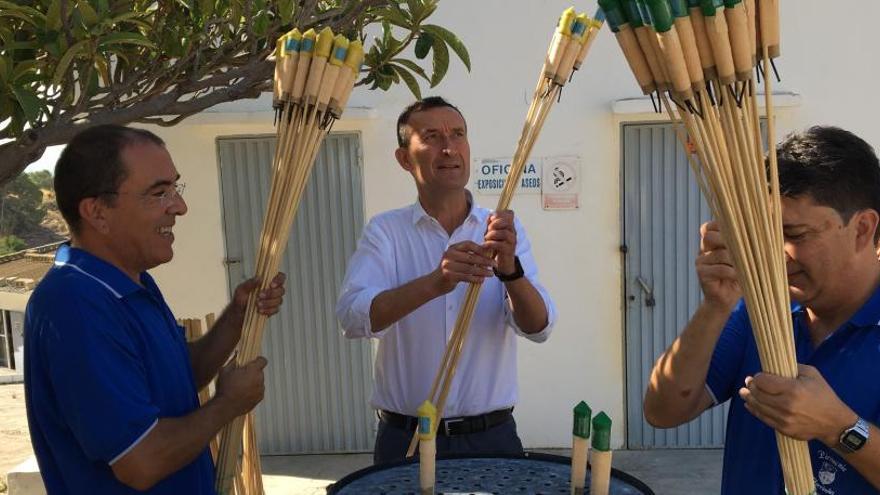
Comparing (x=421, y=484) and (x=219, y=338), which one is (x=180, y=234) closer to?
(x=219, y=338)

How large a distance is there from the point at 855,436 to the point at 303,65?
1221 millimetres

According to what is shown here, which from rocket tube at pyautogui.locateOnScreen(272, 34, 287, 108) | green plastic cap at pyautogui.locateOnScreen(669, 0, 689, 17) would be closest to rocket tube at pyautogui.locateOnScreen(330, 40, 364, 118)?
rocket tube at pyautogui.locateOnScreen(272, 34, 287, 108)

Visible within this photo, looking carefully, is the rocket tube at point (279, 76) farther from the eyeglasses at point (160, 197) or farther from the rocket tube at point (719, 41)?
the rocket tube at point (719, 41)

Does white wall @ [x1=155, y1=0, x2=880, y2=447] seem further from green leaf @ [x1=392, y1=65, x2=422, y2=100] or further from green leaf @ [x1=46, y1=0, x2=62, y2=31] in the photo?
green leaf @ [x1=46, y1=0, x2=62, y2=31]

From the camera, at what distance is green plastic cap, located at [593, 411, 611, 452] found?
121cm

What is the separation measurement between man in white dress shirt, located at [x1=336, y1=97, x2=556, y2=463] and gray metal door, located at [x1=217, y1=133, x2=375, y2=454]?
7.10ft

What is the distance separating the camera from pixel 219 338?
73.2 inches

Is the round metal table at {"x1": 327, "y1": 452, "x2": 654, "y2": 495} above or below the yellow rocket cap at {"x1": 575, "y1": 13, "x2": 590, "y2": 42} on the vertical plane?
below

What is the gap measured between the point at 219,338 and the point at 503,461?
77cm

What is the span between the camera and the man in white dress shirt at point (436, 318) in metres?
2.10

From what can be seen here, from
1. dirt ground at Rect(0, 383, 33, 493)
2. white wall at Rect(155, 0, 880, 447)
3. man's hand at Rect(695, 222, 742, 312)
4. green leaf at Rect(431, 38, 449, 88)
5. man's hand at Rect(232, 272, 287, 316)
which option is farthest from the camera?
dirt ground at Rect(0, 383, 33, 493)

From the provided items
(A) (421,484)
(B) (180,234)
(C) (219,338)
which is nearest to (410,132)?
(C) (219,338)

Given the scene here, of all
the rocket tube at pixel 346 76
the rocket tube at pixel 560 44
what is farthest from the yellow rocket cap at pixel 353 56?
the rocket tube at pixel 560 44

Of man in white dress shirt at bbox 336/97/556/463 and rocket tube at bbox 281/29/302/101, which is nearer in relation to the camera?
rocket tube at bbox 281/29/302/101
